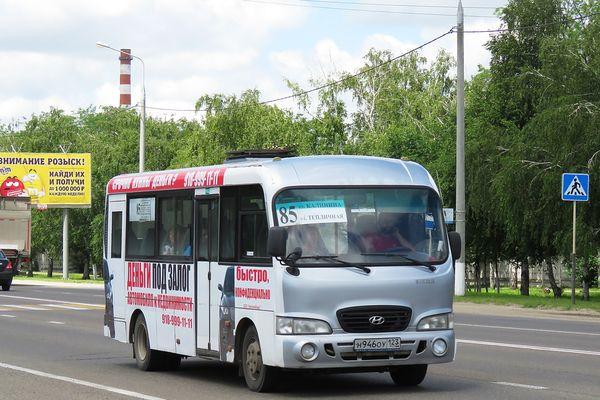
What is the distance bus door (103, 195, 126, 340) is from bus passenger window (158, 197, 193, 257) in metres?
1.37

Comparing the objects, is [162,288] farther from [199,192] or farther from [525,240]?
[525,240]

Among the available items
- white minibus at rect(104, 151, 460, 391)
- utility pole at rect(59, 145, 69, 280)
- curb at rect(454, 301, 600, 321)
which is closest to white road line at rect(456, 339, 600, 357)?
white minibus at rect(104, 151, 460, 391)

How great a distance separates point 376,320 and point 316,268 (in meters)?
0.75

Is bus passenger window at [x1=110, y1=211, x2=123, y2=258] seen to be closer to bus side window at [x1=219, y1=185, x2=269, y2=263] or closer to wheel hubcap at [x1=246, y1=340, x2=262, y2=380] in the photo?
bus side window at [x1=219, y1=185, x2=269, y2=263]

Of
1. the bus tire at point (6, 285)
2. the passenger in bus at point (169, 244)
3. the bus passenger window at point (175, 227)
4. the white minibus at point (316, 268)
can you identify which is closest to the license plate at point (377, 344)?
the white minibus at point (316, 268)

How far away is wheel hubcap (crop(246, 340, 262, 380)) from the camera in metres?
13.3

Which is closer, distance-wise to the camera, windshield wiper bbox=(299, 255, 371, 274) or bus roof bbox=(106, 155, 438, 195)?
windshield wiper bbox=(299, 255, 371, 274)

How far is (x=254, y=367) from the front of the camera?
1341 cm

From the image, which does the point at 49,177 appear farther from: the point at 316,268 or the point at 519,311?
the point at 316,268

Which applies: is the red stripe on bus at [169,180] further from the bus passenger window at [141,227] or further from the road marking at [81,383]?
the road marking at [81,383]

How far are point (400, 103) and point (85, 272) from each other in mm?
29520

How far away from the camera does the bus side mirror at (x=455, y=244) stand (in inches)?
539

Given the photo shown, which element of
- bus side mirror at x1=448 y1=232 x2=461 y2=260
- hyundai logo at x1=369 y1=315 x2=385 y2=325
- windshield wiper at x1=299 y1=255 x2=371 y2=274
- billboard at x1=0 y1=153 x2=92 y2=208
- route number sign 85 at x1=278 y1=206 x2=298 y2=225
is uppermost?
billboard at x1=0 y1=153 x2=92 y2=208

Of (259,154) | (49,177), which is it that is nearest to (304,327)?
(259,154)
